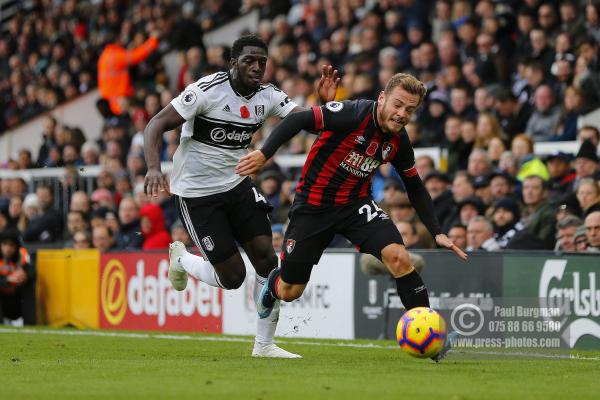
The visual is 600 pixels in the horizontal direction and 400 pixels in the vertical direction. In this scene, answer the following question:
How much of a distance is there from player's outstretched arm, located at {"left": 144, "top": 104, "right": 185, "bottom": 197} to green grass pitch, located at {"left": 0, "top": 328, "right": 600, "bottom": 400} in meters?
1.41

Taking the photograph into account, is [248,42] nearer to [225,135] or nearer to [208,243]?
[225,135]

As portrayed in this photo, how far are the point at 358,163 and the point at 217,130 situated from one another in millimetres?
1467

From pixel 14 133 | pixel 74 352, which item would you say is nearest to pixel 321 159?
pixel 74 352

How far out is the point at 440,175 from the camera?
15.9 metres

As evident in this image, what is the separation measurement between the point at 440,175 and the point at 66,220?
24.1 ft

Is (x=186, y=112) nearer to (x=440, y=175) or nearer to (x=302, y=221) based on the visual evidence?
(x=302, y=221)

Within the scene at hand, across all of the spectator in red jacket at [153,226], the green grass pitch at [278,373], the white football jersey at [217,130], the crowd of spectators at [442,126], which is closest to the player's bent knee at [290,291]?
the green grass pitch at [278,373]

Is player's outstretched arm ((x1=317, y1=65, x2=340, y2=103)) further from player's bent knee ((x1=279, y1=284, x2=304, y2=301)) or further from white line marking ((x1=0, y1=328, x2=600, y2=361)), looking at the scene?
white line marking ((x1=0, y1=328, x2=600, y2=361))

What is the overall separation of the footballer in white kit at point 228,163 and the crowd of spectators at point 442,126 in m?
3.93

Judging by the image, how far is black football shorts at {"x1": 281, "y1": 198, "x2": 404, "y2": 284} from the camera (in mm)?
10117

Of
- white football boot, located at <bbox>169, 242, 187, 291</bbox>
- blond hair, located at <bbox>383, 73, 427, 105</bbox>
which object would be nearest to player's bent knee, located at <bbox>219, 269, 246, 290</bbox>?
white football boot, located at <bbox>169, 242, 187, 291</bbox>

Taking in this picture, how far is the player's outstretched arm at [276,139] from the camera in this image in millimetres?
9062

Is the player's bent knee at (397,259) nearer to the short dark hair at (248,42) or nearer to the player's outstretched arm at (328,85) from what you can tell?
the player's outstretched arm at (328,85)

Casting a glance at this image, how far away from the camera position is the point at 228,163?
433 inches
